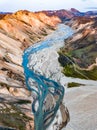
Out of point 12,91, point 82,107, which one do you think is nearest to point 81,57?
point 12,91

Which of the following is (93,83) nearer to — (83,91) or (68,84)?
(68,84)

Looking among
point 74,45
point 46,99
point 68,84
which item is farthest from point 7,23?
point 46,99

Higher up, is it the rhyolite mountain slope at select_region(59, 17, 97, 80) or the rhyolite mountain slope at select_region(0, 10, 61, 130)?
the rhyolite mountain slope at select_region(0, 10, 61, 130)

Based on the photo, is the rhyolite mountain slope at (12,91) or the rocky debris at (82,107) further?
the rocky debris at (82,107)

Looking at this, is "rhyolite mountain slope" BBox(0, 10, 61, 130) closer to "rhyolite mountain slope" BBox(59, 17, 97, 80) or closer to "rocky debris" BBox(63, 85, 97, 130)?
"rocky debris" BBox(63, 85, 97, 130)

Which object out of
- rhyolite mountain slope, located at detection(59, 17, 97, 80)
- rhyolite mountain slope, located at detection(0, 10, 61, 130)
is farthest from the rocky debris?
rhyolite mountain slope, located at detection(59, 17, 97, 80)

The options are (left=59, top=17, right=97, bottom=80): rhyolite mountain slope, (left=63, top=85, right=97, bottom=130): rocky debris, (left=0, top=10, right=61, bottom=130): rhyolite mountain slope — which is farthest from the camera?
(left=59, top=17, right=97, bottom=80): rhyolite mountain slope

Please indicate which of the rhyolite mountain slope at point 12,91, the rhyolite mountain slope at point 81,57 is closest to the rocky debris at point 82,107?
the rhyolite mountain slope at point 12,91

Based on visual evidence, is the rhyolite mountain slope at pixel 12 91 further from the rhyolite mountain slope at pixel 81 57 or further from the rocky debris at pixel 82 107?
the rhyolite mountain slope at pixel 81 57

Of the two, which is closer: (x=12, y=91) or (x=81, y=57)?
(x=12, y=91)

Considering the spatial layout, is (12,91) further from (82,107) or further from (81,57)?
(81,57)

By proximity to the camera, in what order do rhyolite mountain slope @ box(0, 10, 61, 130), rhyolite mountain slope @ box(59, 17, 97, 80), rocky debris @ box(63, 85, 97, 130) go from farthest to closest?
1. rhyolite mountain slope @ box(59, 17, 97, 80)
2. rocky debris @ box(63, 85, 97, 130)
3. rhyolite mountain slope @ box(0, 10, 61, 130)
